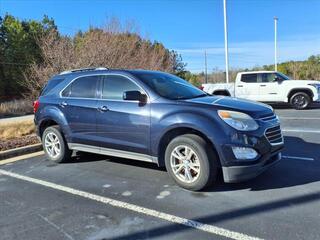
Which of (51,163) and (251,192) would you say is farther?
(51,163)

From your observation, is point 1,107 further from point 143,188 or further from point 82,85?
point 143,188

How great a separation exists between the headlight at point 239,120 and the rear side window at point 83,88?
8.14ft

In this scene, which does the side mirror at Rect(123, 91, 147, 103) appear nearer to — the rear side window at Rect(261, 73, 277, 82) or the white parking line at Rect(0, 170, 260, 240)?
the white parking line at Rect(0, 170, 260, 240)

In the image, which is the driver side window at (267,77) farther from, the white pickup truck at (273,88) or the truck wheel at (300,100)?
the truck wheel at (300,100)

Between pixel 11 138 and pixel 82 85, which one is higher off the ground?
pixel 82 85

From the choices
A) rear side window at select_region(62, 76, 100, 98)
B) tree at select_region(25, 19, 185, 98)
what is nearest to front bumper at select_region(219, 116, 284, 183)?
rear side window at select_region(62, 76, 100, 98)

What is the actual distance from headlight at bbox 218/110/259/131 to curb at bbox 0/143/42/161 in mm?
4983

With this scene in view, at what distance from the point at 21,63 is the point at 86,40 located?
22506 millimetres

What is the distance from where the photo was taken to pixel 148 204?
4750 mm

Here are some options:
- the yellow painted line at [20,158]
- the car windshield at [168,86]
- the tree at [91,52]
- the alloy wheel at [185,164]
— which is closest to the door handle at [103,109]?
the car windshield at [168,86]

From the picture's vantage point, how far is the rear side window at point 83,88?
6.52m

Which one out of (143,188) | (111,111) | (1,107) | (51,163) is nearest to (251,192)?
(143,188)

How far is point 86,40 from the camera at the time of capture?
17.6 meters

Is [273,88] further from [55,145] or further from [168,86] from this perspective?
[55,145]
